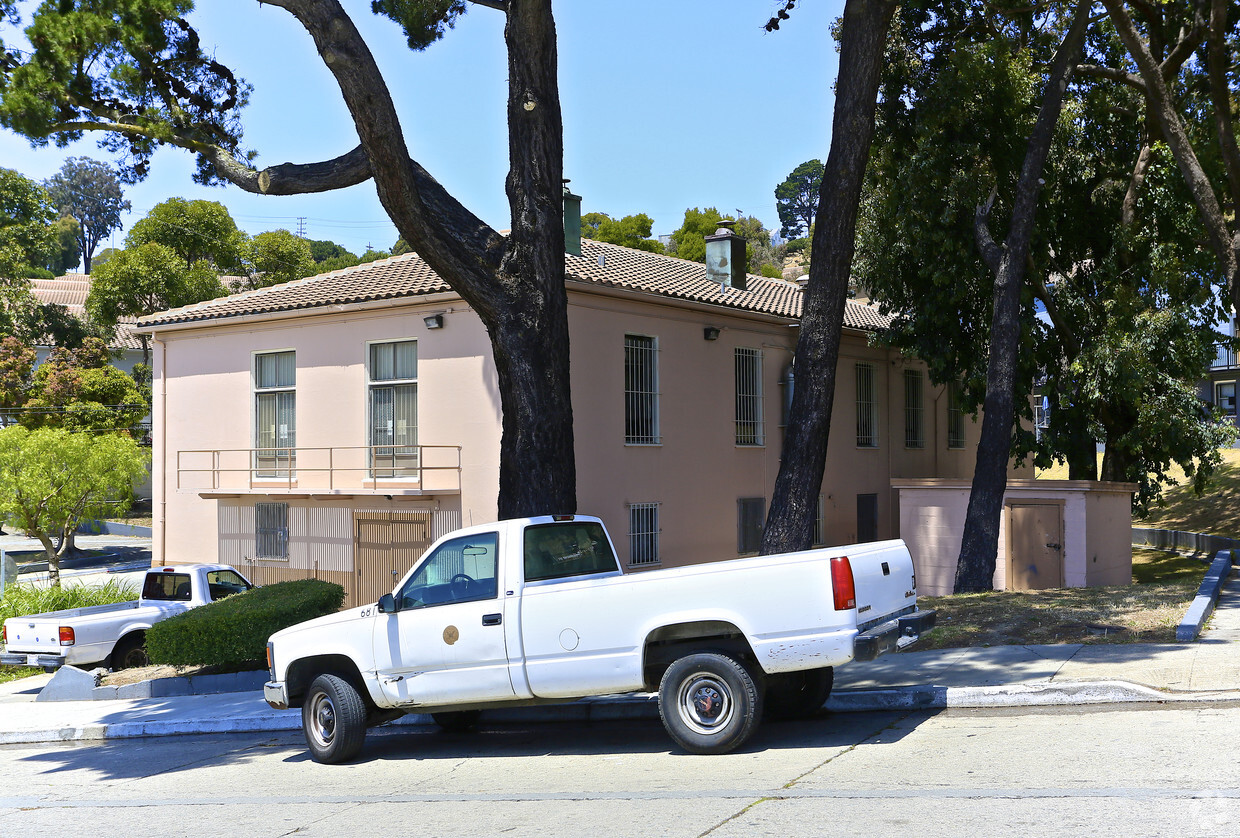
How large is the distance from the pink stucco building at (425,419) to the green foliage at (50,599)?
2.91 meters

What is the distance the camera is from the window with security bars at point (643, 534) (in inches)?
786

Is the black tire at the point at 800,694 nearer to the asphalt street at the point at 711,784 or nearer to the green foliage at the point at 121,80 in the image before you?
the asphalt street at the point at 711,784

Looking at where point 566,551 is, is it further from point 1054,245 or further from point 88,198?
point 88,198

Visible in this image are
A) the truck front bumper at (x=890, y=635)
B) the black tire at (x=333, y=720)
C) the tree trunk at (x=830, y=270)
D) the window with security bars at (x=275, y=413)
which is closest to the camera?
the truck front bumper at (x=890, y=635)

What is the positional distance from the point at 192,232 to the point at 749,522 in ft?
110

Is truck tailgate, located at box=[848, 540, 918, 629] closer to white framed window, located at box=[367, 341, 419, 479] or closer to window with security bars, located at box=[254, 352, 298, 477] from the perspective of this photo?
white framed window, located at box=[367, 341, 419, 479]

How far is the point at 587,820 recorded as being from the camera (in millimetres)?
6586

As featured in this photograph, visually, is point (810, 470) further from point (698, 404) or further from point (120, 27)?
point (120, 27)

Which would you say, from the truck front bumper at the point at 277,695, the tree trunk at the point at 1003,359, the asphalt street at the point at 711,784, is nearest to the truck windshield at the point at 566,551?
the asphalt street at the point at 711,784

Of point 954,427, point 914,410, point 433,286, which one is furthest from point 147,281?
point 954,427

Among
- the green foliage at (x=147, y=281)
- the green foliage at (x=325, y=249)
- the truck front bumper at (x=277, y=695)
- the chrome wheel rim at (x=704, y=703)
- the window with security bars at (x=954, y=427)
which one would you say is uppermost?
the green foliage at (x=325, y=249)

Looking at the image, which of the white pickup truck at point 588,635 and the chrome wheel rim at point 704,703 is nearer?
the white pickup truck at point 588,635

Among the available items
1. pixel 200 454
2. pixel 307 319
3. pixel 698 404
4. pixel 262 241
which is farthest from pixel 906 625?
pixel 262 241

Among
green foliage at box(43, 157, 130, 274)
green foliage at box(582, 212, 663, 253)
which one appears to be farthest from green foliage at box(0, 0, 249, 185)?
green foliage at box(43, 157, 130, 274)
